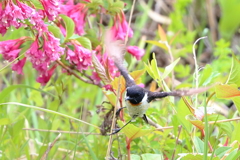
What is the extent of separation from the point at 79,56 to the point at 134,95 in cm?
28

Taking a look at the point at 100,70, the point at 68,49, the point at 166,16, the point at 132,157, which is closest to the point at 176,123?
the point at 132,157

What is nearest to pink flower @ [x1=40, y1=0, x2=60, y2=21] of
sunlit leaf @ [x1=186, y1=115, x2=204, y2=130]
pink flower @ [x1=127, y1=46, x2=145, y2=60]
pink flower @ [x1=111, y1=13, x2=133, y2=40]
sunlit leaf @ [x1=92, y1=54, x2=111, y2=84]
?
sunlit leaf @ [x1=92, y1=54, x2=111, y2=84]

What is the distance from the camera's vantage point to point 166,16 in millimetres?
4113

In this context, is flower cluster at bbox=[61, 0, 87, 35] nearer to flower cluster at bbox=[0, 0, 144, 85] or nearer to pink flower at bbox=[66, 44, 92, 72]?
flower cluster at bbox=[0, 0, 144, 85]

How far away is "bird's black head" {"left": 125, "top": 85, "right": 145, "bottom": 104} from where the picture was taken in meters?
1.40

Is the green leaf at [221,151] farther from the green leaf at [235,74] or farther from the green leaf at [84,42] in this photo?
the green leaf at [84,42]

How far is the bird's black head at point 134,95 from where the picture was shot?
1.40 m

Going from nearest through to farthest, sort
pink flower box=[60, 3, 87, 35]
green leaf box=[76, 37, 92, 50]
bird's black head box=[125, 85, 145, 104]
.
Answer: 1. bird's black head box=[125, 85, 145, 104]
2. green leaf box=[76, 37, 92, 50]
3. pink flower box=[60, 3, 87, 35]

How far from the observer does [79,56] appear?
1.50 m

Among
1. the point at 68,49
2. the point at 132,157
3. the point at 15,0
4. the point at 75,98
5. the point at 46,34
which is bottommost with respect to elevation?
the point at 75,98

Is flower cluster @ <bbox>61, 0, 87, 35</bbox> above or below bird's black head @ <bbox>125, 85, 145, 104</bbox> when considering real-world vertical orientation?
above

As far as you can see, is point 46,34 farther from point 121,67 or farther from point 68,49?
point 121,67

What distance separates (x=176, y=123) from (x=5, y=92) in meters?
0.68

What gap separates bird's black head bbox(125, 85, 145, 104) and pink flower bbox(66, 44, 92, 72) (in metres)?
0.22
